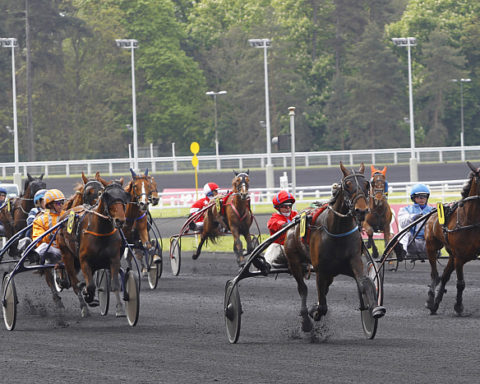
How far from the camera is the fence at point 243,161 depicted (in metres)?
47.7

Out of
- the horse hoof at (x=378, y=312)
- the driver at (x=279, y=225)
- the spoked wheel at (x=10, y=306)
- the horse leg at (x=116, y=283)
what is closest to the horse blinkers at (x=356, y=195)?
the horse hoof at (x=378, y=312)

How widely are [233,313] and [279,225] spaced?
1720 mm

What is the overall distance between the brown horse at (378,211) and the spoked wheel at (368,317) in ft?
24.0

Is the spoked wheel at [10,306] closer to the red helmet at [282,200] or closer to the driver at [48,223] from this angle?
the driver at [48,223]

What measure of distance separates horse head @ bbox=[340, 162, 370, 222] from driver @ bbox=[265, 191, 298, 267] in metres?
1.65

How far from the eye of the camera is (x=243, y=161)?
49531 millimetres

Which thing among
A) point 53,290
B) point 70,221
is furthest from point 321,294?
point 53,290

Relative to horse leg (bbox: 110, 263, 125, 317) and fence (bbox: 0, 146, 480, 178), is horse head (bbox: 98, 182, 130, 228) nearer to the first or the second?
horse leg (bbox: 110, 263, 125, 317)

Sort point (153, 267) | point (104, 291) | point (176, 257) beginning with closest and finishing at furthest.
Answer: point (104, 291) < point (153, 267) < point (176, 257)

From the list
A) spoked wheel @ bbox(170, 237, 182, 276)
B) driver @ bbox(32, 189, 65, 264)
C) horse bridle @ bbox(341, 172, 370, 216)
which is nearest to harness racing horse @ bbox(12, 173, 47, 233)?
spoked wheel @ bbox(170, 237, 182, 276)

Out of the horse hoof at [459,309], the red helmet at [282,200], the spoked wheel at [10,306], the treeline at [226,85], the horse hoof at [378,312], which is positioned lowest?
the horse hoof at [459,309]

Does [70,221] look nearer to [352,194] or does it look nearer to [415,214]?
[352,194]

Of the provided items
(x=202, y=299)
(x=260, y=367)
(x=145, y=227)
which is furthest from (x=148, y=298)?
(x=260, y=367)

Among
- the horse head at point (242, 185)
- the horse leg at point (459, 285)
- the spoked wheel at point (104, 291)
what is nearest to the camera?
the horse leg at point (459, 285)
